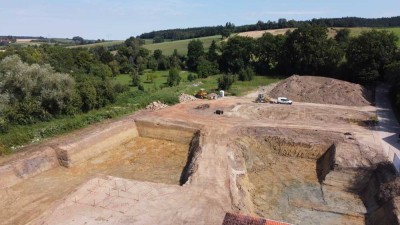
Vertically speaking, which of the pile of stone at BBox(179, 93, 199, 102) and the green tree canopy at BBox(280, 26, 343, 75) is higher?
the green tree canopy at BBox(280, 26, 343, 75)

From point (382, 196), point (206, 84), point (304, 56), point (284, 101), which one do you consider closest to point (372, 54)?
point (304, 56)

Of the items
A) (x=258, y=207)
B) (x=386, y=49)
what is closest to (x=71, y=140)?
Answer: (x=258, y=207)

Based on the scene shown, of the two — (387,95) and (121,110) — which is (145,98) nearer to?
(121,110)

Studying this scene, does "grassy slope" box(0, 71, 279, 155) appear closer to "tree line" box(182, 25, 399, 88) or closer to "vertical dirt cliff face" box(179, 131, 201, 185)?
"tree line" box(182, 25, 399, 88)

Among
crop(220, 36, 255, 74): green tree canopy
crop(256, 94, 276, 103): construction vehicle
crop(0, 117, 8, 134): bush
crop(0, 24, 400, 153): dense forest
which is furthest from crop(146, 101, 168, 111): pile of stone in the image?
crop(220, 36, 255, 74): green tree canopy

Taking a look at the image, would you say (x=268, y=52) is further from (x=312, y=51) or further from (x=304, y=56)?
(x=312, y=51)

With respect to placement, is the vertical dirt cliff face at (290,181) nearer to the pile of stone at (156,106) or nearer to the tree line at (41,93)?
the pile of stone at (156,106)

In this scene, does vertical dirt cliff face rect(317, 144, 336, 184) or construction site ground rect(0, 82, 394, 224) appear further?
vertical dirt cliff face rect(317, 144, 336, 184)
